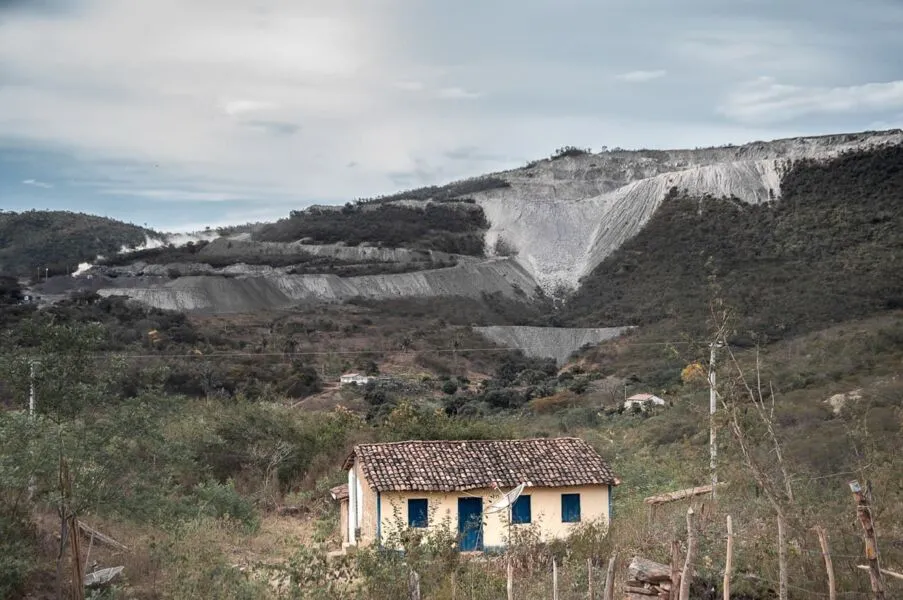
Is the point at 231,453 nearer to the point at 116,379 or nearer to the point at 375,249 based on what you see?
the point at 116,379

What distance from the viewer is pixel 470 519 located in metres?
20.0

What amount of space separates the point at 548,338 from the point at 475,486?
45.8 m

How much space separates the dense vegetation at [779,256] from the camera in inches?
2192

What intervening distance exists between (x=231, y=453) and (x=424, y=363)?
91.0 feet

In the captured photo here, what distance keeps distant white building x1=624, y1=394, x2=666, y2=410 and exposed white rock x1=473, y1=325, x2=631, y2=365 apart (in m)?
18.7

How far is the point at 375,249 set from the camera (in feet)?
297

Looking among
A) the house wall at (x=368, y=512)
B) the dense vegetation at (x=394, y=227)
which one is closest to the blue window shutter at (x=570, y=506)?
the house wall at (x=368, y=512)

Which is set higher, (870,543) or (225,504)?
(870,543)

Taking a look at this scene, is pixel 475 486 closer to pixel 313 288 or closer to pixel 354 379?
pixel 354 379

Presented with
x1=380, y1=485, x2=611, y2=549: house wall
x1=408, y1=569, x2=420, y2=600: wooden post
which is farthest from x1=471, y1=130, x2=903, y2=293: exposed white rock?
x1=408, y1=569, x2=420, y2=600: wooden post

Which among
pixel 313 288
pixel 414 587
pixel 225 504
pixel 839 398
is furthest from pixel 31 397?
pixel 313 288

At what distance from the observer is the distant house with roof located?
19.9 metres

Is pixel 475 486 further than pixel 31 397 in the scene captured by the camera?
Yes

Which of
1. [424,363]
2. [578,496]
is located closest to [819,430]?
[578,496]
